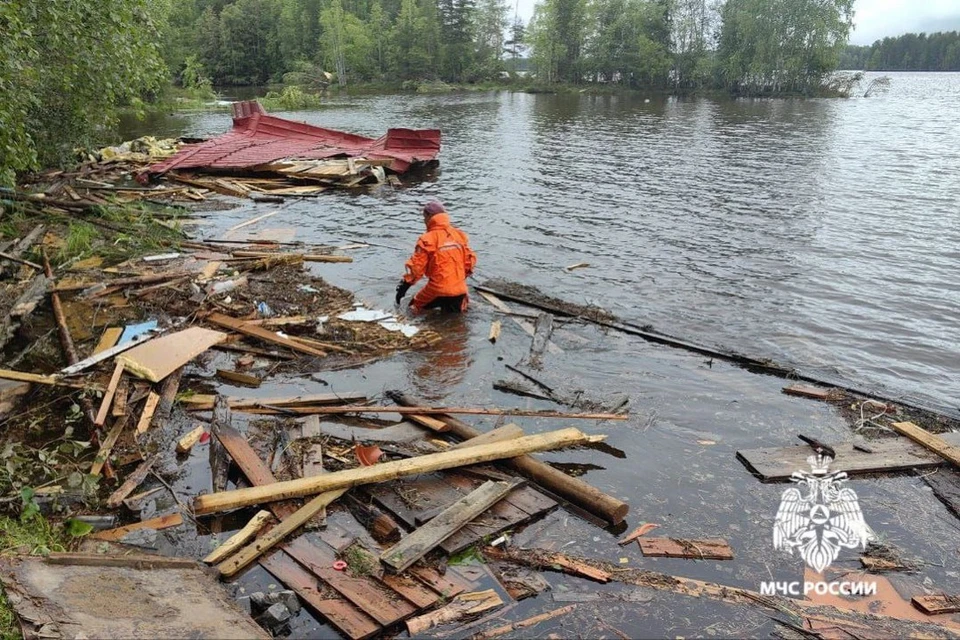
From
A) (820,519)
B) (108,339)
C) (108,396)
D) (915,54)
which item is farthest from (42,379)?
(915,54)

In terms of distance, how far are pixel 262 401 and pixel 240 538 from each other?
2.44 metres

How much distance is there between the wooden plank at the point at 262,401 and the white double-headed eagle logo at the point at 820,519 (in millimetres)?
4715

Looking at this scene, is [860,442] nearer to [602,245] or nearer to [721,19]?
[602,245]

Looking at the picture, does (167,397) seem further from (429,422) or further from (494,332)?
(494,332)

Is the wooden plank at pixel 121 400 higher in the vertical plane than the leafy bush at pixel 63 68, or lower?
lower

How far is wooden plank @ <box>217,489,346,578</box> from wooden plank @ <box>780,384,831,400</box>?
6.00 metres

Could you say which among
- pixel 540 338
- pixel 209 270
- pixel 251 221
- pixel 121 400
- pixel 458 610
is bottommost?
pixel 458 610

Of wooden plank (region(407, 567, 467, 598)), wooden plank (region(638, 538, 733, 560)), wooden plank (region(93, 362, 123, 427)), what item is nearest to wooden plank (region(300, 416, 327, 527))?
wooden plank (region(407, 567, 467, 598))

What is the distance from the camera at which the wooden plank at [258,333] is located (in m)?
8.66

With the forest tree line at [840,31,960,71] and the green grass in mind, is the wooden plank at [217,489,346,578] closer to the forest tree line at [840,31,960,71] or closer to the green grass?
the green grass

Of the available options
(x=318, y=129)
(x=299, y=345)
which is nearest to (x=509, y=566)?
(x=299, y=345)

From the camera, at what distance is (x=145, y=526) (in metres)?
5.16

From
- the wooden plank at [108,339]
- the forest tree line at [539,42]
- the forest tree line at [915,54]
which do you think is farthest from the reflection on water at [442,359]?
the forest tree line at [915,54]

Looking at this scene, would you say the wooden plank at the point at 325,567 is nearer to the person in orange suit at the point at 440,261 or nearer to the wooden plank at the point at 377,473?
the wooden plank at the point at 377,473
